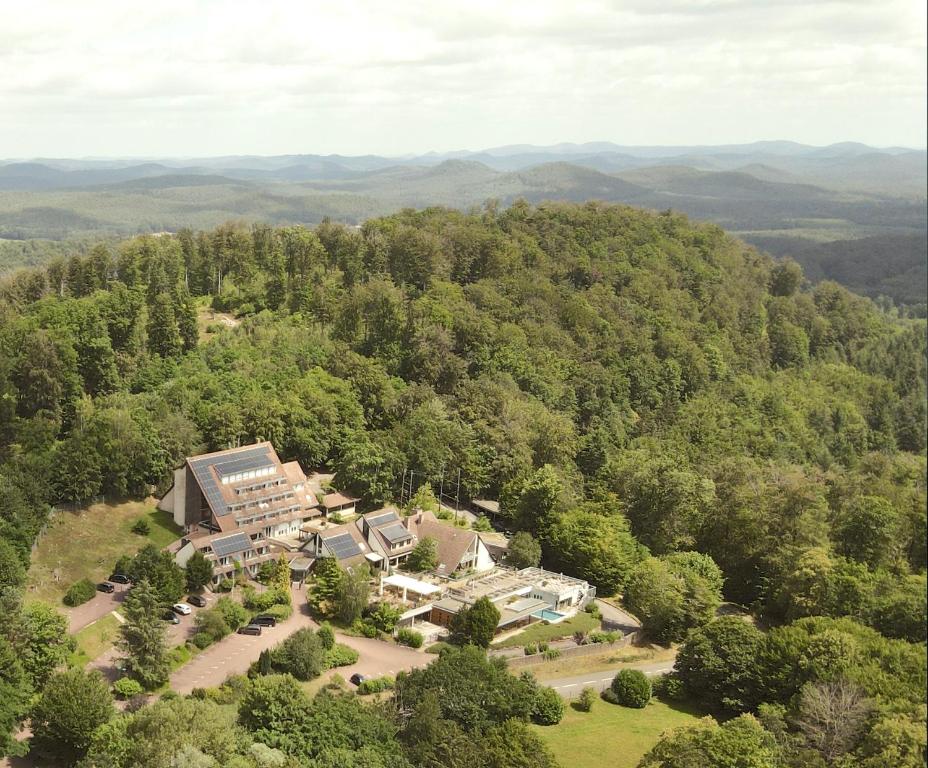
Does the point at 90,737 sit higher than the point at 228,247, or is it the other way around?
the point at 228,247

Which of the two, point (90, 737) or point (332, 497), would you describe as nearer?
point (90, 737)

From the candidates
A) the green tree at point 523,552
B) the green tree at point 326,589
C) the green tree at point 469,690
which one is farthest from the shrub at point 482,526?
the green tree at point 469,690

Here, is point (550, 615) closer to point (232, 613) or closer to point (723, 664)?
point (723, 664)

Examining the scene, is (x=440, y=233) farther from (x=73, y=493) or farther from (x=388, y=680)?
(x=388, y=680)

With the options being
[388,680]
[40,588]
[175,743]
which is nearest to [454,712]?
[388,680]

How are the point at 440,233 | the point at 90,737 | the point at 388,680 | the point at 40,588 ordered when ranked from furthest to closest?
the point at 440,233 < the point at 40,588 < the point at 388,680 < the point at 90,737

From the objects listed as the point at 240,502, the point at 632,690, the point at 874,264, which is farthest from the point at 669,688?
the point at 874,264

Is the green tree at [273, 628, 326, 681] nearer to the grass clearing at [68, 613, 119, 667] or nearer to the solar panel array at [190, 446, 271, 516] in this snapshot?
the grass clearing at [68, 613, 119, 667]
